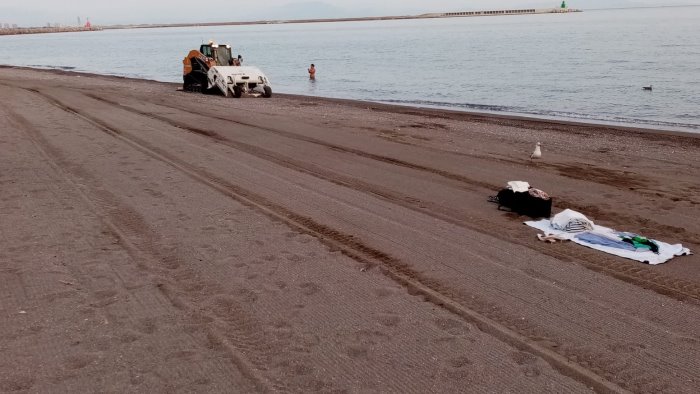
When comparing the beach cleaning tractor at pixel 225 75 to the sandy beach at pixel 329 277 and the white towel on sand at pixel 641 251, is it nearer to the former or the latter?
the sandy beach at pixel 329 277

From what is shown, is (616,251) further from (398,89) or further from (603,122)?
(398,89)

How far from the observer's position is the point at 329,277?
5773mm

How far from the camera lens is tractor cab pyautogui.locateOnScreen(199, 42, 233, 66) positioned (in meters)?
26.7

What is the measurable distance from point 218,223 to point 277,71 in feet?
135

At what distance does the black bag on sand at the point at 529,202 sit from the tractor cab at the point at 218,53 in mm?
21338

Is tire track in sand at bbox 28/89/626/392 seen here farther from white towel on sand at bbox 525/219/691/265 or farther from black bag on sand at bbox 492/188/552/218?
black bag on sand at bbox 492/188/552/218

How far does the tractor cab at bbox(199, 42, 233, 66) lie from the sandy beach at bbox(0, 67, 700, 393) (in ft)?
50.7

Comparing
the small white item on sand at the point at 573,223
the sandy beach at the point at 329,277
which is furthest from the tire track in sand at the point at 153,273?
the small white item on sand at the point at 573,223

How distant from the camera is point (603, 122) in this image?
20.2 meters

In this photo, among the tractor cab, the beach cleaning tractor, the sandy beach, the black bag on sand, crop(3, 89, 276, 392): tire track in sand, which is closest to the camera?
crop(3, 89, 276, 392): tire track in sand

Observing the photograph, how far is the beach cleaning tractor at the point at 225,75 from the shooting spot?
2570 cm

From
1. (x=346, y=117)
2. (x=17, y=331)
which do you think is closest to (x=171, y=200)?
(x=17, y=331)

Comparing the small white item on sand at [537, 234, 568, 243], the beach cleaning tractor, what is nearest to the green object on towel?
Result: the small white item on sand at [537, 234, 568, 243]

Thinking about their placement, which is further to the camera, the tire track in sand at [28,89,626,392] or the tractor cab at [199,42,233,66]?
the tractor cab at [199,42,233,66]
